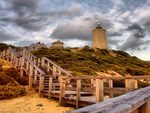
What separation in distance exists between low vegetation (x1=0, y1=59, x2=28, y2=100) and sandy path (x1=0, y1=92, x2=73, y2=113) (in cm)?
56

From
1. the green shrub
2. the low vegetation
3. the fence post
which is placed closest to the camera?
the fence post

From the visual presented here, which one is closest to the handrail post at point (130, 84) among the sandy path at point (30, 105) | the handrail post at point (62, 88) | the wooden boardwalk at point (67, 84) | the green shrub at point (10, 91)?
the wooden boardwalk at point (67, 84)

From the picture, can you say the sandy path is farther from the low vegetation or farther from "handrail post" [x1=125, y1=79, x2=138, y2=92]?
"handrail post" [x1=125, y1=79, x2=138, y2=92]

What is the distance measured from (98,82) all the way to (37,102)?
16.1 feet

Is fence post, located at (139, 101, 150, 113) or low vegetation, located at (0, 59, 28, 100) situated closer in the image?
fence post, located at (139, 101, 150, 113)

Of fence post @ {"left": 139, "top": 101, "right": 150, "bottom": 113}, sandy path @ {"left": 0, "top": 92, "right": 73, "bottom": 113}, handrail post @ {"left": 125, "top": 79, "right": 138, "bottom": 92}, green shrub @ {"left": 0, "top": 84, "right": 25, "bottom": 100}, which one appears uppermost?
handrail post @ {"left": 125, "top": 79, "right": 138, "bottom": 92}

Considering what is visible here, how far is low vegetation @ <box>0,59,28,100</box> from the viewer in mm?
14227

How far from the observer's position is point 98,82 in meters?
9.21

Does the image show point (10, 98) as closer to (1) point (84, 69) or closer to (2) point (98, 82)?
(2) point (98, 82)

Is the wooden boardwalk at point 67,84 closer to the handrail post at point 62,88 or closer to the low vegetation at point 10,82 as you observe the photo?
the handrail post at point 62,88

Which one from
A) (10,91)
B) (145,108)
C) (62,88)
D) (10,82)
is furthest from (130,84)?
(10,82)

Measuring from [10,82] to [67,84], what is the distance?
4.61m

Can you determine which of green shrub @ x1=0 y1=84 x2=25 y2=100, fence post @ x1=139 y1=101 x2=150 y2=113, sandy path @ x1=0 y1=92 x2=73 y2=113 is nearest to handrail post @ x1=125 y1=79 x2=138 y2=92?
sandy path @ x1=0 y1=92 x2=73 y2=113

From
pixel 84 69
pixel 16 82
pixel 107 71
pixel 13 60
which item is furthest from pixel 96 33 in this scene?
pixel 16 82
